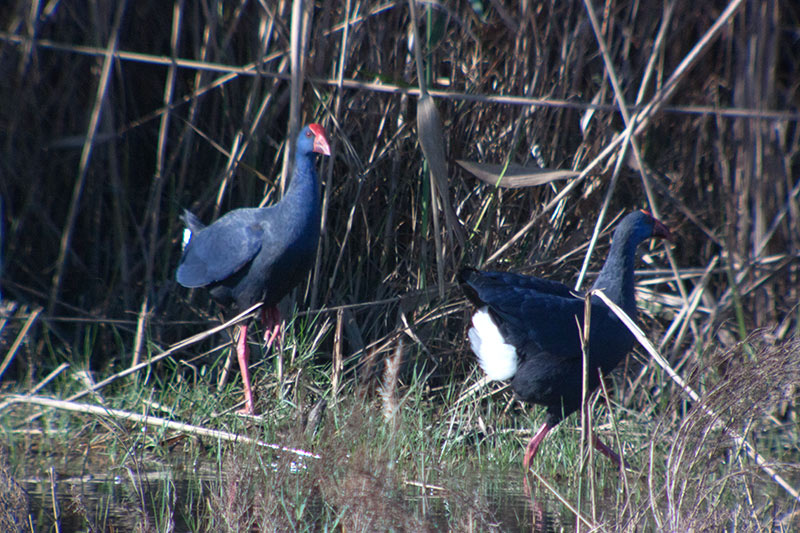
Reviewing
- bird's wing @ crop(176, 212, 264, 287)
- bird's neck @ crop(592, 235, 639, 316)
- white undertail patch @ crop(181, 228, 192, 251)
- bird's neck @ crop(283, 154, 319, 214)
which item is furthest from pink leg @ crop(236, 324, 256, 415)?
bird's neck @ crop(592, 235, 639, 316)

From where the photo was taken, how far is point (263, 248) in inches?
124

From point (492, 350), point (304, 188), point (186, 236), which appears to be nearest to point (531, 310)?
point (492, 350)

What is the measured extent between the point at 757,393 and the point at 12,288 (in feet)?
10.4

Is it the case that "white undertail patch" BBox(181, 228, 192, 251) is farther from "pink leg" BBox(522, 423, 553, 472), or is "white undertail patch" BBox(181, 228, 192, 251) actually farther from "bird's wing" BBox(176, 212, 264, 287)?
"pink leg" BBox(522, 423, 553, 472)

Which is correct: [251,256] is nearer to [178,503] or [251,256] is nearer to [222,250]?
[222,250]

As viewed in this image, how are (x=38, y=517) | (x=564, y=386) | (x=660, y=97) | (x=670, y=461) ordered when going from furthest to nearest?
(x=660, y=97), (x=564, y=386), (x=38, y=517), (x=670, y=461)

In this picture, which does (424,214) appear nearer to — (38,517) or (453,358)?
(453,358)

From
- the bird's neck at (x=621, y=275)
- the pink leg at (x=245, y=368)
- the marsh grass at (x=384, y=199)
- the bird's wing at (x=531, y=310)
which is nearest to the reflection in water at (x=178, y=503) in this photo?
the marsh grass at (x=384, y=199)

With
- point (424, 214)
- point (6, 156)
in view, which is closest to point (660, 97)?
point (424, 214)

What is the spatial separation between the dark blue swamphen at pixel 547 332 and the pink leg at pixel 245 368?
2.74 ft

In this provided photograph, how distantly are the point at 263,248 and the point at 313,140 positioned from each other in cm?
46

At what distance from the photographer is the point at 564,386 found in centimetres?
282

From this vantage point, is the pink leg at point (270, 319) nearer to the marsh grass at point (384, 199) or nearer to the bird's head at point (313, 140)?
the marsh grass at point (384, 199)

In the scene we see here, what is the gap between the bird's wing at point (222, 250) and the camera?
316 centimetres
